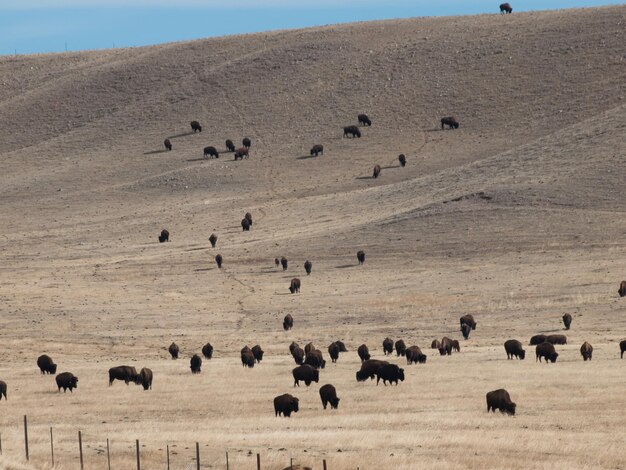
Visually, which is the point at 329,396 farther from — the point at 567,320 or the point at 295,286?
the point at 295,286

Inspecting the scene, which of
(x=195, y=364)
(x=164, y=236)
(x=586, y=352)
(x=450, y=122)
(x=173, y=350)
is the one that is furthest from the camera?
(x=450, y=122)

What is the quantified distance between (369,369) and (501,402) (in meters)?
8.36

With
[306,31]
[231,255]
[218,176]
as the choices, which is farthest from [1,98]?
[231,255]

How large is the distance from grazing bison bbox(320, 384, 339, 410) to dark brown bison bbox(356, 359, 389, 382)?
15.5 ft

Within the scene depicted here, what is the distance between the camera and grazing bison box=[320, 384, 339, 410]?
35219 mm

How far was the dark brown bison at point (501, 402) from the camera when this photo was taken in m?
32.5

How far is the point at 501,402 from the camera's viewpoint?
107ft

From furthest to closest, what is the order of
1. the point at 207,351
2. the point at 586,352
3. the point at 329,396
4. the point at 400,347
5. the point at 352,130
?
the point at 352,130, the point at 207,351, the point at 400,347, the point at 586,352, the point at 329,396

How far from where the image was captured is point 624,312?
55.6 m

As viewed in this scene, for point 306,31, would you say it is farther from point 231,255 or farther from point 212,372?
point 212,372

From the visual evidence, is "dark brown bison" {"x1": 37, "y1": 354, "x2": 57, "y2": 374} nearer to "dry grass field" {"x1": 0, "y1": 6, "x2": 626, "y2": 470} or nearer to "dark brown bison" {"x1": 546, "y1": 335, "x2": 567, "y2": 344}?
"dry grass field" {"x1": 0, "y1": 6, "x2": 626, "y2": 470}

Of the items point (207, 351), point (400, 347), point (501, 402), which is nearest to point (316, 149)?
point (207, 351)

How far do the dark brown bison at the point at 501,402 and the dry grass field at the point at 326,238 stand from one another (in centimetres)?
38

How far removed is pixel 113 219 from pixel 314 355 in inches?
2184
